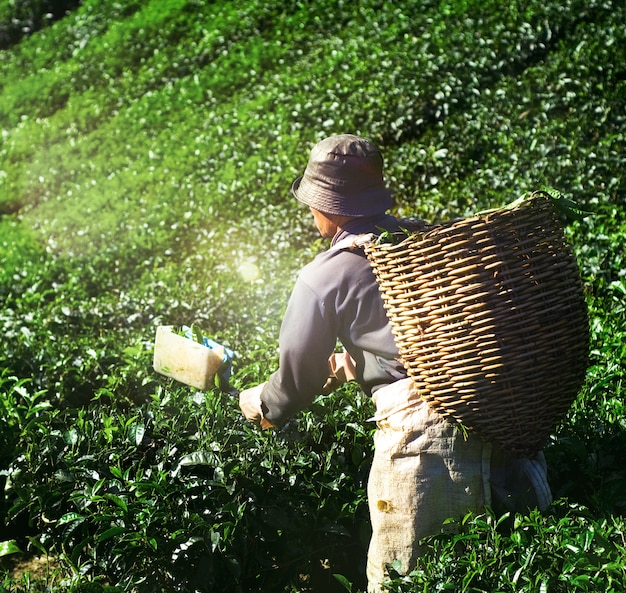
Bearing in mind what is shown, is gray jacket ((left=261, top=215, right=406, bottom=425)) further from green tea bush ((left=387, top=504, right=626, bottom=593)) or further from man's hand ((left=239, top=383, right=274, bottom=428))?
green tea bush ((left=387, top=504, right=626, bottom=593))

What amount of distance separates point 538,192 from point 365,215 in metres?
0.60

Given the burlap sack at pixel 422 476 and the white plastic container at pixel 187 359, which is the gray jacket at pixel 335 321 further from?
the white plastic container at pixel 187 359

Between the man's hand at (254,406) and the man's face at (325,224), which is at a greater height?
the man's face at (325,224)

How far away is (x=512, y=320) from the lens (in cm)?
258

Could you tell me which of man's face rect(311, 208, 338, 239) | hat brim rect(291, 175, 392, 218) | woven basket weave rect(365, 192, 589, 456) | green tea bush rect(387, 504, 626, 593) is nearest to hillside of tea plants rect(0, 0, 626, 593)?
green tea bush rect(387, 504, 626, 593)

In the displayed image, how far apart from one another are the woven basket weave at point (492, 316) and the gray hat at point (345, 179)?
1.04 feet

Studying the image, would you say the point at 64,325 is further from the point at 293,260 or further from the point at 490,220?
the point at 490,220

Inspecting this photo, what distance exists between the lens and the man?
9.17 feet

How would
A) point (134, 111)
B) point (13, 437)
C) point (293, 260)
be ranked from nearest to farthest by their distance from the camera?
point (13, 437)
point (293, 260)
point (134, 111)

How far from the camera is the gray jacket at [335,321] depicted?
2.84 m

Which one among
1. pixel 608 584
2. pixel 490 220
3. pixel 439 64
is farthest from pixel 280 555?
→ pixel 439 64

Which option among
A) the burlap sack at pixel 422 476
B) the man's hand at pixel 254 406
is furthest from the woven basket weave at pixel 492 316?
the man's hand at pixel 254 406

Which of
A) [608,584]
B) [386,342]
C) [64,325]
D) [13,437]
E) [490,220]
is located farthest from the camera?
[64,325]

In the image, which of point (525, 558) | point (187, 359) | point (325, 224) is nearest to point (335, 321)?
point (325, 224)
